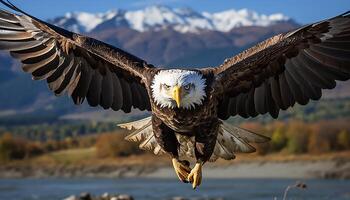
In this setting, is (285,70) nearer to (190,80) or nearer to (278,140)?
(190,80)

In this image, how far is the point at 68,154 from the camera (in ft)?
232

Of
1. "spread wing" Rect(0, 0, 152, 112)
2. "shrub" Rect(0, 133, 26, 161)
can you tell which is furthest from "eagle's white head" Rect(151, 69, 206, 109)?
"shrub" Rect(0, 133, 26, 161)

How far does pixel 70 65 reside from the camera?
294 inches

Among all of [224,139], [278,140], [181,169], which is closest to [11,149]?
[278,140]

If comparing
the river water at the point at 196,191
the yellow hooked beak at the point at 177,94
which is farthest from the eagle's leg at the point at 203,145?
the river water at the point at 196,191

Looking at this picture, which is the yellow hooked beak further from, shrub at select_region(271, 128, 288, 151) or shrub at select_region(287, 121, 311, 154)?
shrub at select_region(287, 121, 311, 154)

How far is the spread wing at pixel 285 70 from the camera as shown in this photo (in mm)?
6555

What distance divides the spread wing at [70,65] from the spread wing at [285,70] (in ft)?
2.68

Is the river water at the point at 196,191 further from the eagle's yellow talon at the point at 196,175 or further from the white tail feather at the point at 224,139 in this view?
the eagle's yellow talon at the point at 196,175

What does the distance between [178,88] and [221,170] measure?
56.4 metres

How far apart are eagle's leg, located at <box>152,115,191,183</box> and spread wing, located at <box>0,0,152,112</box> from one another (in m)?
0.48

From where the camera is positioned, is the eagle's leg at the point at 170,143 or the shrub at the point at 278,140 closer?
the eagle's leg at the point at 170,143

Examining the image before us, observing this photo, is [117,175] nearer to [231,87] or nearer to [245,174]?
[245,174]

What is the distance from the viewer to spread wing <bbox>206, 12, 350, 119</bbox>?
21.5 feet
